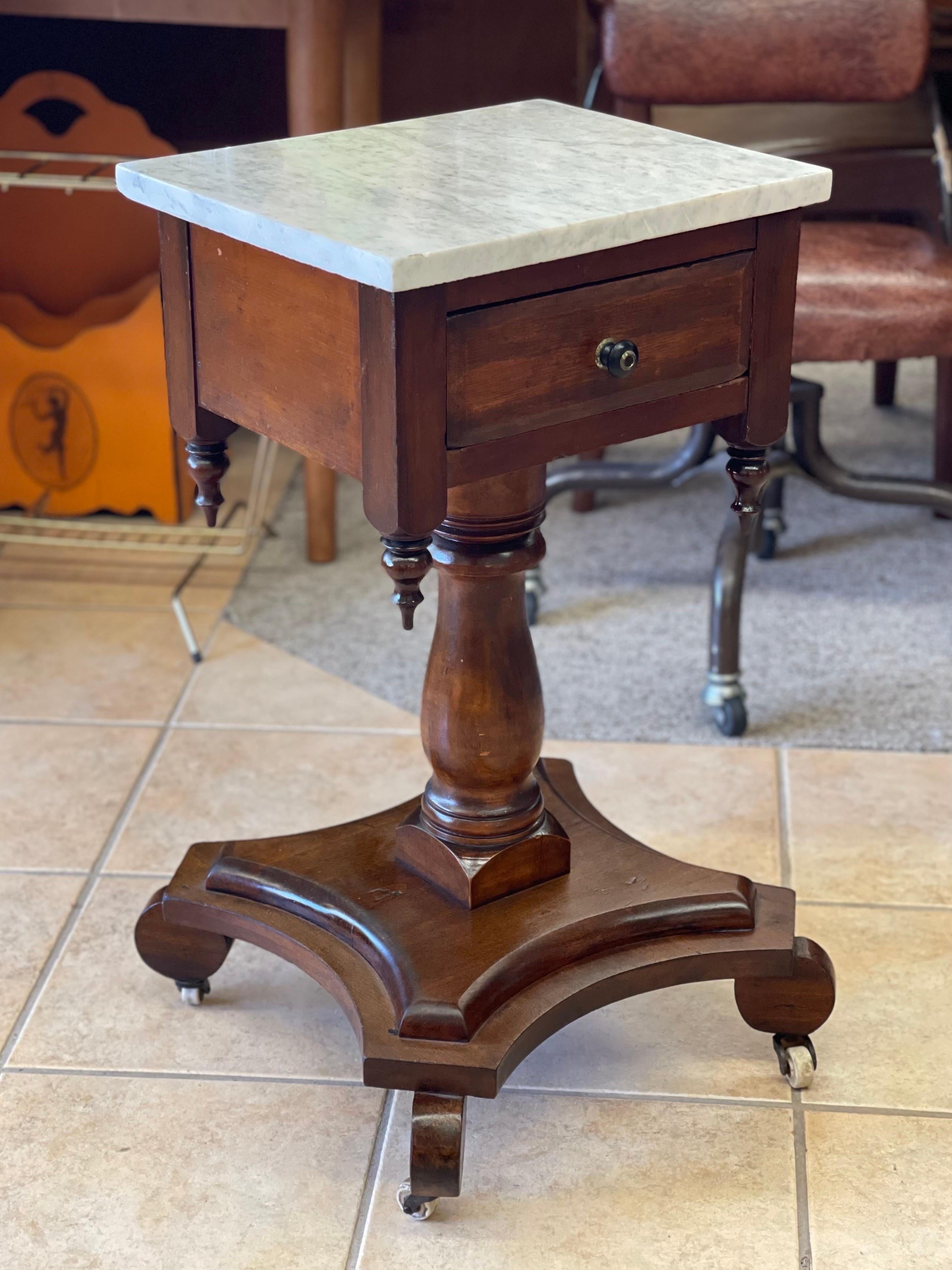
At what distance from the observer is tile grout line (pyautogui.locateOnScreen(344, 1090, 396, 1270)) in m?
1.13

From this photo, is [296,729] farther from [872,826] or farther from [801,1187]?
[801,1187]

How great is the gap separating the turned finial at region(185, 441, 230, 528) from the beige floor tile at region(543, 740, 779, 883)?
605 millimetres

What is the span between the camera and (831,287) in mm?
1791

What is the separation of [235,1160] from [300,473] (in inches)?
59.8

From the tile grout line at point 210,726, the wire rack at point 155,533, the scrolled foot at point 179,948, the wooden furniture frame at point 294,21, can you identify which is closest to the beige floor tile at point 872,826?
the tile grout line at point 210,726

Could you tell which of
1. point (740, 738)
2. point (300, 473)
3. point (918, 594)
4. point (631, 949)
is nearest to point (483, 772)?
→ point (631, 949)

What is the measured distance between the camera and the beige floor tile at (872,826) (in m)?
1.53

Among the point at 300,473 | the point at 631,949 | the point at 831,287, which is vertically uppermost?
the point at 831,287

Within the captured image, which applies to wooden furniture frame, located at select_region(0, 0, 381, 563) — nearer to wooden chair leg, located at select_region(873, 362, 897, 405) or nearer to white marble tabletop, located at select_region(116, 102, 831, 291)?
white marble tabletop, located at select_region(116, 102, 831, 291)

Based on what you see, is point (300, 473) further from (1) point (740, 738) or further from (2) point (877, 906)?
(2) point (877, 906)

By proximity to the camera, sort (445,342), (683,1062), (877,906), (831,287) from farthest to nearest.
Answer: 1. (831,287)
2. (877,906)
3. (683,1062)
4. (445,342)

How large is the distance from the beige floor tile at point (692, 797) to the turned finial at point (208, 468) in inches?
23.8

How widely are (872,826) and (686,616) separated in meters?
0.51

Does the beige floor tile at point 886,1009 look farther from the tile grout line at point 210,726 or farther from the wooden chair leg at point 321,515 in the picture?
the wooden chair leg at point 321,515
